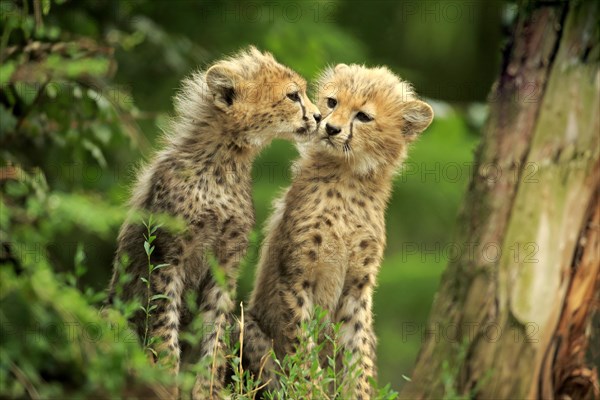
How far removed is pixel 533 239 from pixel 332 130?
1.10m

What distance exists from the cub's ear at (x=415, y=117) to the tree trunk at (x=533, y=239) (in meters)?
0.32

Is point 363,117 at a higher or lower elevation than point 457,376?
higher

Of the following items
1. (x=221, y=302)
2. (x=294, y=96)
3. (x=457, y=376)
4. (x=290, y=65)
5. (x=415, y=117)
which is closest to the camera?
(x=221, y=302)

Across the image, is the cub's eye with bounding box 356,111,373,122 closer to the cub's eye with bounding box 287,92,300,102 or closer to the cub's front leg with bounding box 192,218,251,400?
the cub's eye with bounding box 287,92,300,102

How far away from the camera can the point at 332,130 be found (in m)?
5.38

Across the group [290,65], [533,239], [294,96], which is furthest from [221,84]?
[290,65]

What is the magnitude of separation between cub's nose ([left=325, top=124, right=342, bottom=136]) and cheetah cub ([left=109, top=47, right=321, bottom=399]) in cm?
7

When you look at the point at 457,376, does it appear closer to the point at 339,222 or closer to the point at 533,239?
the point at 533,239

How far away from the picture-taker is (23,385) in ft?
10.3

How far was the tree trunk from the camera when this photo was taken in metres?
5.26

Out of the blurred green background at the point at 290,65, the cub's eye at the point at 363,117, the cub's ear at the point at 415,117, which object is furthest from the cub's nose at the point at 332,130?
the blurred green background at the point at 290,65

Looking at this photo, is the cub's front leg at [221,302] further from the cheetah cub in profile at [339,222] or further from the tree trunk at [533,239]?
the tree trunk at [533,239]

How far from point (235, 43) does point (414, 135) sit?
4.25 m

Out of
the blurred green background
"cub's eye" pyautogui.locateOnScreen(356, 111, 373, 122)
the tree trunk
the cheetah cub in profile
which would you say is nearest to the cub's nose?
the cheetah cub in profile
